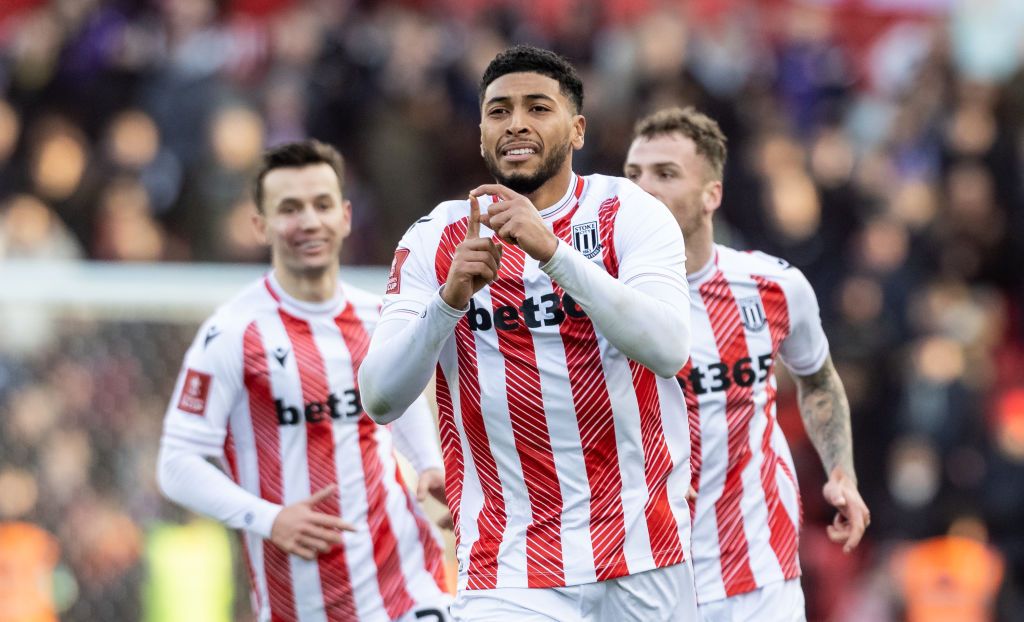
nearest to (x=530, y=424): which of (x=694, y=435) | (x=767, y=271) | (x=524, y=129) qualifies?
(x=524, y=129)

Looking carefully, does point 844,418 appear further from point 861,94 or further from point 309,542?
point 861,94

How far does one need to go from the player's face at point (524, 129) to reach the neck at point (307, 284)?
74.8 inches

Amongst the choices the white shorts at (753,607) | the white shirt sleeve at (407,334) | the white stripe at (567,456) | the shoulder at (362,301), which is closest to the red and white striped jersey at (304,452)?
the shoulder at (362,301)

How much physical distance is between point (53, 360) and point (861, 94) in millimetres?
8067

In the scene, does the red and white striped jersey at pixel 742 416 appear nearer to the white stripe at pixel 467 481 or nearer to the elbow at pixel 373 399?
the white stripe at pixel 467 481

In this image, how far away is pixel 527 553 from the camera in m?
4.82

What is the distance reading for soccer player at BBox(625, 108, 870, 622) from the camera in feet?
19.3

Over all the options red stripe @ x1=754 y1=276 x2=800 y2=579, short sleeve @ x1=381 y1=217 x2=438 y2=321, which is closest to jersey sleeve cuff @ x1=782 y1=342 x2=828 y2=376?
red stripe @ x1=754 y1=276 x2=800 y2=579

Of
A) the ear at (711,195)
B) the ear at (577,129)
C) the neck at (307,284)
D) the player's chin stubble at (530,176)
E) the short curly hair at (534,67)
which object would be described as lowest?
the neck at (307,284)

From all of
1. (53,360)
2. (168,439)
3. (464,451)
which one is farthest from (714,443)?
(53,360)

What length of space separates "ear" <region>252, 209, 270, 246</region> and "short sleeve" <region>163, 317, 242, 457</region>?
52cm

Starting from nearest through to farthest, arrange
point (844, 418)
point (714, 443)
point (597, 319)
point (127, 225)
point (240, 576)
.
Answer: point (597, 319), point (714, 443), point (844, 418), point (240, 576), point (127, 225)

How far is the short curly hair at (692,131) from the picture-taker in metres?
6.32

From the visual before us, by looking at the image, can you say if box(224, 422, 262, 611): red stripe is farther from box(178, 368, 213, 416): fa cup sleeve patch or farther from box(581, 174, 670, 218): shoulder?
box(581, 174, 670, 218): shoulder
